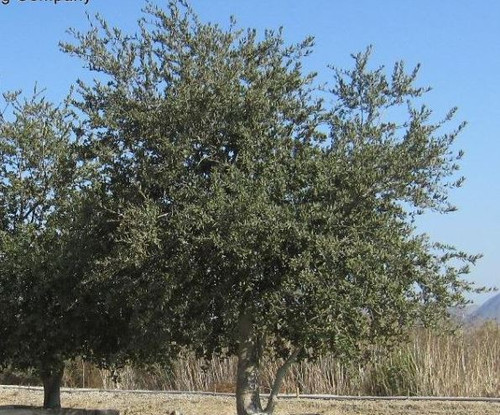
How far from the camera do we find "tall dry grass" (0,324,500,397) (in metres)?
18.9

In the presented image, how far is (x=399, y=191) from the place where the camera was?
1276cm

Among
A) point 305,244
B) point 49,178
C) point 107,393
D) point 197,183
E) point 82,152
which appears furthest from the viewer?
point 107,393

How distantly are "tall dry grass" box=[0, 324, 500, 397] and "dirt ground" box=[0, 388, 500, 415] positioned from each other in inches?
31.0

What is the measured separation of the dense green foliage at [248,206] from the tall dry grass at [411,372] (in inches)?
213

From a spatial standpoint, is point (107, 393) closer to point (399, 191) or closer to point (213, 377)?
point (213, 377)

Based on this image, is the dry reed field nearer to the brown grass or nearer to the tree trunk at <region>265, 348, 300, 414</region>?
the brown grass

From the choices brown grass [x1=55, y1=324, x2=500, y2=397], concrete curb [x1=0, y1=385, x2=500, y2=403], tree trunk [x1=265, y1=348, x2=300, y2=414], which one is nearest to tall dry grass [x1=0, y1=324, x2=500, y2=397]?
brown grass [x1=55, y1=324, x2=500, y2=397]

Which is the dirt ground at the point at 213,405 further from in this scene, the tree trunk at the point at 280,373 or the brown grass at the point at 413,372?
the tree trunk at the point at 280,373

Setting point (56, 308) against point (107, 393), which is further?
point (107, 393)

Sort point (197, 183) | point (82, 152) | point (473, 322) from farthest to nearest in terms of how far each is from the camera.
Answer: point (473, 322) → point (82, 152) → point (197, 183)

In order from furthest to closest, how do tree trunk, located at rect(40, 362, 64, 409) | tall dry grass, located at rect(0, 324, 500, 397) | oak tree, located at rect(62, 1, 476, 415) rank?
tall dry grass, located at rect(0, 324, 500, 397) < tree trunk, located at rect(40, 362, 64, 409) < oak tree, located at rect(62, 1, 476, 415)

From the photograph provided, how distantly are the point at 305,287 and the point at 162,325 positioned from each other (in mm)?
2373

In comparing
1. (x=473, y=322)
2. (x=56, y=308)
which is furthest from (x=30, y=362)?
(x=473, y=322)

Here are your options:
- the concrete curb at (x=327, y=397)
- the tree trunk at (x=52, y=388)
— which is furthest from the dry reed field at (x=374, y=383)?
the tree trunk at (x=52, y=388)
